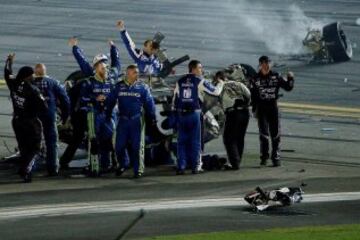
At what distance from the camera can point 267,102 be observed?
67.5 feet

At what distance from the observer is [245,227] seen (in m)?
15.6

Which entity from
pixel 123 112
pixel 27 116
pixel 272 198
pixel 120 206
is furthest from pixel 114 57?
pixel 272 198

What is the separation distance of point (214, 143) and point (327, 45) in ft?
33.2

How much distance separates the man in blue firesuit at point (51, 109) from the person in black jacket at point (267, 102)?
2.99m

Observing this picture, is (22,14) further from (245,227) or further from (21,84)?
(245,227)

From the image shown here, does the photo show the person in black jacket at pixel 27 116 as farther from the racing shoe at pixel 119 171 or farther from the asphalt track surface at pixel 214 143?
the racing shoe at pixel 119 171

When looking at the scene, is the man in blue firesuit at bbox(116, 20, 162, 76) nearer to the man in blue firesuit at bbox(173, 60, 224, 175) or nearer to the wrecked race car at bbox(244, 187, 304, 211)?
the man in blue firesuit at bbox(173, 60, 224, 175)

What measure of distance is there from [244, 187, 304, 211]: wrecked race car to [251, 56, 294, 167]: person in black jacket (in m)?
3.19

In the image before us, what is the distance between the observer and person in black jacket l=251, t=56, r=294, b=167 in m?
20.5

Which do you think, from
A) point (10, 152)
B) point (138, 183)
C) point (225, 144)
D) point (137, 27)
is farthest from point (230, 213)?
point (137, 27)

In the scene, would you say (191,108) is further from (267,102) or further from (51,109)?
(51,109)

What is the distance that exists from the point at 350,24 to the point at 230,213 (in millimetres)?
23397

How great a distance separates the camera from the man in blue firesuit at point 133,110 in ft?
63.3

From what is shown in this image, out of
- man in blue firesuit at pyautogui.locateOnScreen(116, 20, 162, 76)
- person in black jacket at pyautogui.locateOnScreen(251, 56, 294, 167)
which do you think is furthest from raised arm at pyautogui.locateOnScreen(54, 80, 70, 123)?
person in black jacket at pyautogui.locateOnScreen(251, 56, 294, 167)
